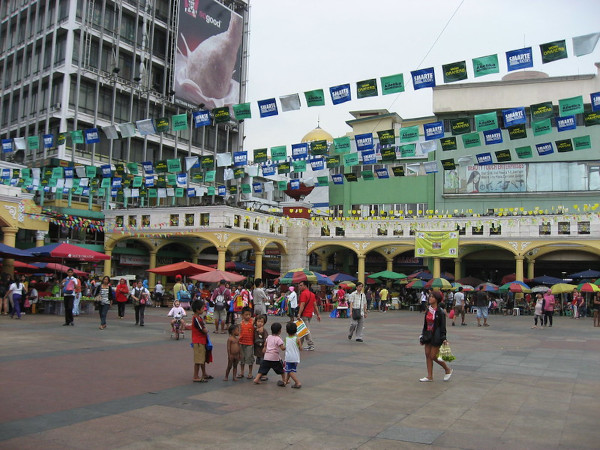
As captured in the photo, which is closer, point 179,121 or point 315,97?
point 315,97

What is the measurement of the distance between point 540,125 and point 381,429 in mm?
14069

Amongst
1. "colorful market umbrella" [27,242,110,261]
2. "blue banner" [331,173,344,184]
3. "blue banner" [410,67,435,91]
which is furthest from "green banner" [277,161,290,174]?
"blue banner" [410,67,435,91]

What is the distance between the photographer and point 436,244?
131ft

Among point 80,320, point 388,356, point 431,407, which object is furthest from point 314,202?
point 431,407

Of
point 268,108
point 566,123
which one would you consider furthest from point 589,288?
point 268,108

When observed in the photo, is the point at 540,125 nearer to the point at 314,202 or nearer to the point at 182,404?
the point at 182,404

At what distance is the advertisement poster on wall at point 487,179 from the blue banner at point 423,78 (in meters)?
28.5

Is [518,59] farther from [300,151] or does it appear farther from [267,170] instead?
[267,170]

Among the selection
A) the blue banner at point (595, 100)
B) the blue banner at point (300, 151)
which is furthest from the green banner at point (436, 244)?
the blue banner at point (595, 100)

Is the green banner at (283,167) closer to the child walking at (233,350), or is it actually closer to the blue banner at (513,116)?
the blue banner at (513,116)

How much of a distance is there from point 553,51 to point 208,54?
41985 mm

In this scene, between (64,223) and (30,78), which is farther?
(30,78)

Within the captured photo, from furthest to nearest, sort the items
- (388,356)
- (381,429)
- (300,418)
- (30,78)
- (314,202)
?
(314,202) < (30,78) < (388,356) < (300,418) < (381,429)

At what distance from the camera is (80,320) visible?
69.5 feet
